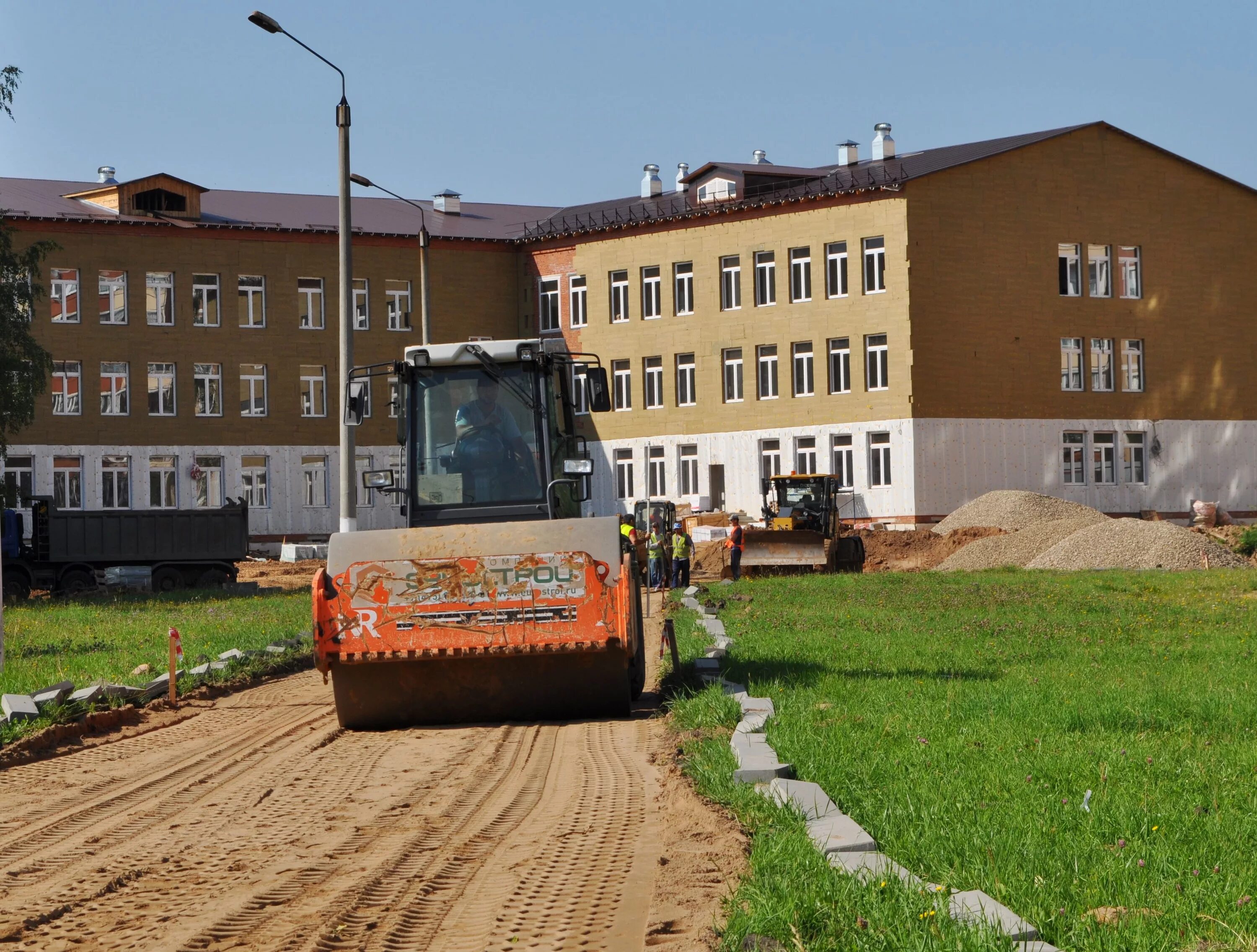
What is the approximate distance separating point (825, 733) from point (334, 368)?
51308 millimetres

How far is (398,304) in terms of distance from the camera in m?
60.4

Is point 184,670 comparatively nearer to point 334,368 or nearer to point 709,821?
point 709,821

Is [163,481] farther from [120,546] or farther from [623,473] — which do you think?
[120,546]

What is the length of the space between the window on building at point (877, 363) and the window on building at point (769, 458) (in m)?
4.18

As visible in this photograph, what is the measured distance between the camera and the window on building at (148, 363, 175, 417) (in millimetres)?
57281

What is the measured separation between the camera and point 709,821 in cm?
779

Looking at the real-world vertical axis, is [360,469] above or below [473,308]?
below

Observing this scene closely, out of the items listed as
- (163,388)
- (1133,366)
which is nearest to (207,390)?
(163,388)

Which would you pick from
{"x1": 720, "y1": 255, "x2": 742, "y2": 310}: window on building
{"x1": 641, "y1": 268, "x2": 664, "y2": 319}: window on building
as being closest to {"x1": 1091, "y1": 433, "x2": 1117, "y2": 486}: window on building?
{"x1": 720, "y1": 255, "x2": 742, "y2": 310}: window on building

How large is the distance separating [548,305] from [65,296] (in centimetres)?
1790

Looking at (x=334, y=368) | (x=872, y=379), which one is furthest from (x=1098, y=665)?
(x=334, y=368)

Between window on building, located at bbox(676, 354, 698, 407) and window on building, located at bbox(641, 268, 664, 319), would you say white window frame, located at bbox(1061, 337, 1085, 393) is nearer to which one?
window on building, located at bbox(676, 354, 698, 407)

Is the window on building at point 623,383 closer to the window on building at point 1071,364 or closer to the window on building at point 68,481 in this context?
the window on building at point 1071,364

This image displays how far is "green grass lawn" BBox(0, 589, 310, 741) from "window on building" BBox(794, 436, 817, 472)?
23.5 metres
